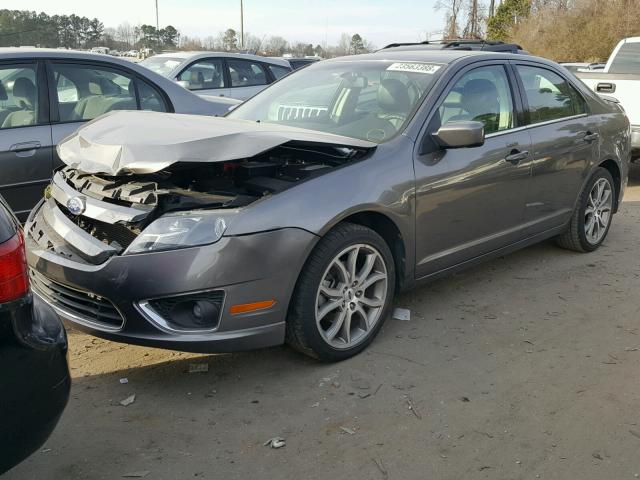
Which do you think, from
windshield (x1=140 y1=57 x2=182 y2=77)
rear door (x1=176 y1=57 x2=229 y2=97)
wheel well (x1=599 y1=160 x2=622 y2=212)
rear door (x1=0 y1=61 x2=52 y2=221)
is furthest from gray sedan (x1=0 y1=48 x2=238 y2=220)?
windshield (x1=140 y1=57 x2=182 y2=77)

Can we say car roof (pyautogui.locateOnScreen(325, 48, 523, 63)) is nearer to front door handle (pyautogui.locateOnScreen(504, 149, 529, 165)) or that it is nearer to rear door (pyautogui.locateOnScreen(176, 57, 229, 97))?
front door handle (pyautogui.locateOnScreen(504, 149, 529, 165))

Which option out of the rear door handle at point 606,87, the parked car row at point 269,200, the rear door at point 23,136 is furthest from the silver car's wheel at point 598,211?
the rear door at point 23,136

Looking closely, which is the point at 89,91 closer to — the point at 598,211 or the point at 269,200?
the point at 269,200

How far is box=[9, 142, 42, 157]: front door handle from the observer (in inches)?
185

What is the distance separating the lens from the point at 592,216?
5.54 meters

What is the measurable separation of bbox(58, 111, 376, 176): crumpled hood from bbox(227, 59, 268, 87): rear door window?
6.86 m

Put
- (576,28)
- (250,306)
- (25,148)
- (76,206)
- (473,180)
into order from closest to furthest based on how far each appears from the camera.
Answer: (250,306) → (76,206) → (473,180) → (25,148) → (576,28)

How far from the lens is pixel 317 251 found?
3.30m

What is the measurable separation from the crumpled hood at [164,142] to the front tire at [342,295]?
55 centimetres

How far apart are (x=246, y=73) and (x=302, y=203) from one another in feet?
26.0

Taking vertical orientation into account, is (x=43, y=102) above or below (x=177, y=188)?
above

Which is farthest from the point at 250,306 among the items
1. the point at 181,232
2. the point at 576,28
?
the point at 576,28

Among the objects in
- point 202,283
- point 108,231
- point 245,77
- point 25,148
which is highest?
point 245,77

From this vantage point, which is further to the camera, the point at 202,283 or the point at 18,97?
the point at 18,97
